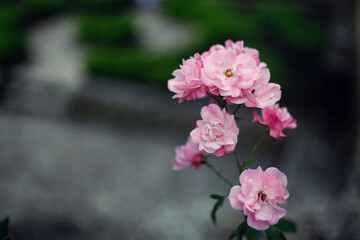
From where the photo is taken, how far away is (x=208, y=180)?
360 centimetres

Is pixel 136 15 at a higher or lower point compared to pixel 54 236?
higher

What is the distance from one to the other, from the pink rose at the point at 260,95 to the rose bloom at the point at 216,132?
52mm

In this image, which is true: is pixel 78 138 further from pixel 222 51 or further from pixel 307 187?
pixel 222 51

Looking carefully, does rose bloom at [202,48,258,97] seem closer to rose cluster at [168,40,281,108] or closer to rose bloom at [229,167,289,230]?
rose cluster at [168,40,281,108]

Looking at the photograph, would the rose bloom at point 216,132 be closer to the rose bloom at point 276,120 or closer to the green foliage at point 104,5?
the rose bloom at point 276,120

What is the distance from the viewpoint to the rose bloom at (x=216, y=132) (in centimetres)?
94

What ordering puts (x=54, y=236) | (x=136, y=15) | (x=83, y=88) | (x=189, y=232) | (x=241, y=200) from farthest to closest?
(x=136, y=15) → (x=83, y=88) → (x=189, y=232) → (x=54, y=236) → (x=241, y=200)

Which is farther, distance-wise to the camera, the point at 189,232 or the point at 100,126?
the point at 100,126

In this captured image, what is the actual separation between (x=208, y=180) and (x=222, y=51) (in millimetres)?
2704

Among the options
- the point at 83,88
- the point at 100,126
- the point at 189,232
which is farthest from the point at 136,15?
the point at 189,232

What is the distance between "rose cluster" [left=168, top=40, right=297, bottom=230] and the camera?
3.01ft

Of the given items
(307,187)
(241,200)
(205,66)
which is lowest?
(307,187)

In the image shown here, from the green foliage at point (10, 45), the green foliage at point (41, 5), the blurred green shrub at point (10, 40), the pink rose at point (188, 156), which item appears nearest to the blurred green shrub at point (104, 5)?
the green foliage at point (41, 5)

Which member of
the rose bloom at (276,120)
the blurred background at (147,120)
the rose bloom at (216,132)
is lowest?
the blurred background at (147,120)
